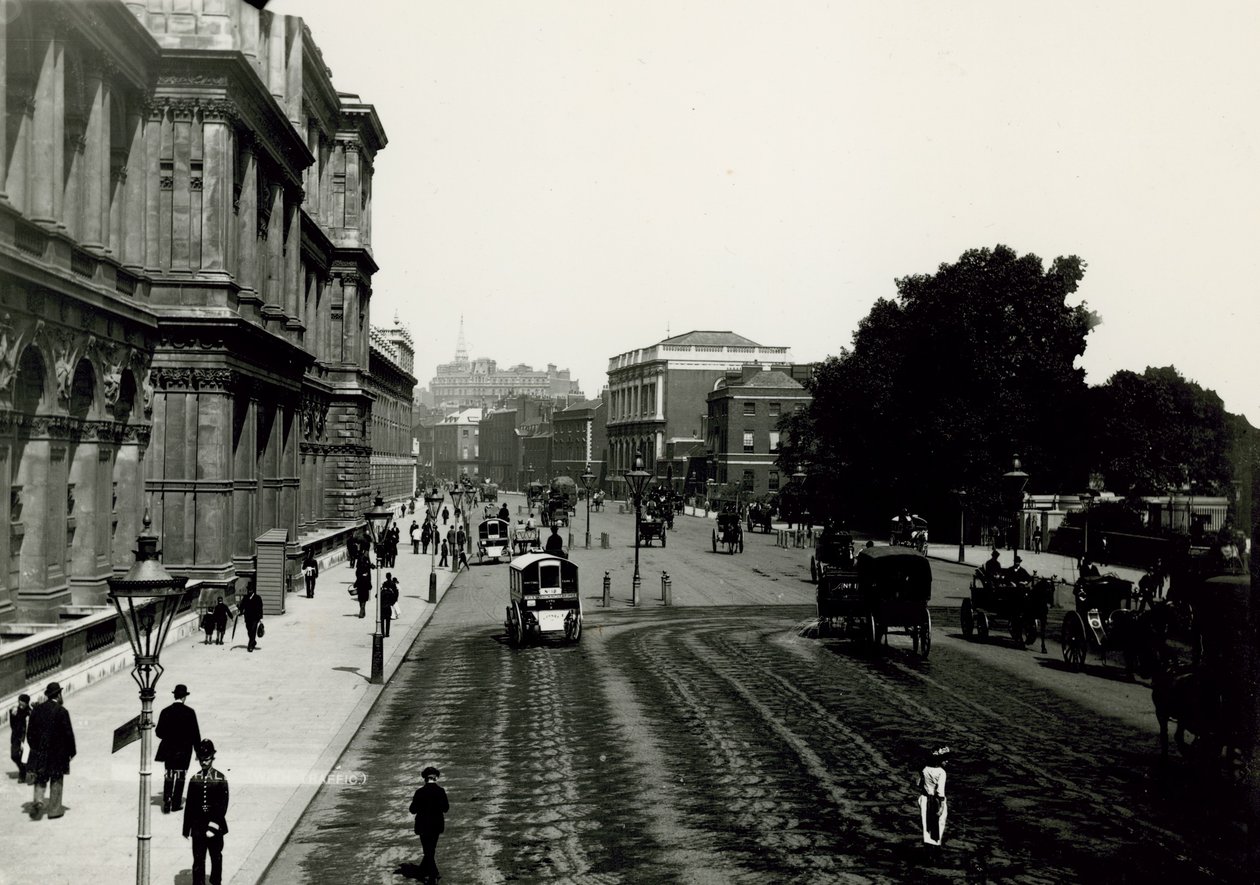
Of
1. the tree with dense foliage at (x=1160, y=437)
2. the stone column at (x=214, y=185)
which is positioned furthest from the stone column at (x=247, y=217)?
the tree with dense foliage at (x=1160, y=437)

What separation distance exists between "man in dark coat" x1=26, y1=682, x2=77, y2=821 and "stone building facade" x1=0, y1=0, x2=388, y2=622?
770 centimetres

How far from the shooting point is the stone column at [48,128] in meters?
21.7

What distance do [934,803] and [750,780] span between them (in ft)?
11.0

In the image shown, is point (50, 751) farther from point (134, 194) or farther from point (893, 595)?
point (134, 194)

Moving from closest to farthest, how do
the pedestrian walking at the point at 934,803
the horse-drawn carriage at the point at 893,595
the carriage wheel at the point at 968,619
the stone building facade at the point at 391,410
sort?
the pedestrian walking at the point at 934,803 → the horse-drawn carriage at the point at 893,595 → the carriage wheel at the point at 968,619 → the stone building facade at the point at 391,410

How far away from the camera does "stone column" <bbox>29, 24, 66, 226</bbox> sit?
21.7m

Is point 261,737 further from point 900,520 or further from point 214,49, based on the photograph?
point 900,520

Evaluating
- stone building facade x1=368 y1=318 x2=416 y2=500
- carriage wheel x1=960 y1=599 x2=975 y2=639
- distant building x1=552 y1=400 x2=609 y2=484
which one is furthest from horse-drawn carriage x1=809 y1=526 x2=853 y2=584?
distant building x1=552 y1=400 x2=609 y2=484

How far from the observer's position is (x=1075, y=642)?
2384cm

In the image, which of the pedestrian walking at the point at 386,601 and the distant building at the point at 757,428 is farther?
the distant building at the point at 757,428

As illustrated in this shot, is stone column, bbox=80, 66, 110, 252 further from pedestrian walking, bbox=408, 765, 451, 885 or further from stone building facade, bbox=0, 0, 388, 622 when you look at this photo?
pedestrian walking, bbox=408, 765, 451, 885

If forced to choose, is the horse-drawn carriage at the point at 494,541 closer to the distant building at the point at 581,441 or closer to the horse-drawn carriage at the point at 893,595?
the horse-drawn carriage at the point at 893,595

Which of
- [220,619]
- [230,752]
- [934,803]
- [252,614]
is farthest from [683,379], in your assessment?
[934,803]

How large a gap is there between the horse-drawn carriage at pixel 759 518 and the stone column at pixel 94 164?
54.0 metres
